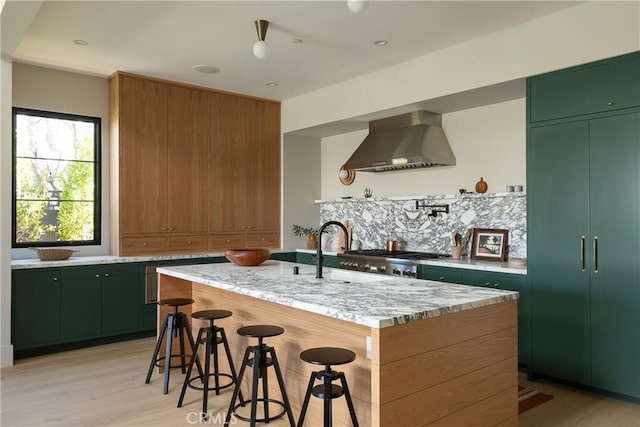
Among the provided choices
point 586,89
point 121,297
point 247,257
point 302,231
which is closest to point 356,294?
point 247,257

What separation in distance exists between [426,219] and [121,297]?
337 cm

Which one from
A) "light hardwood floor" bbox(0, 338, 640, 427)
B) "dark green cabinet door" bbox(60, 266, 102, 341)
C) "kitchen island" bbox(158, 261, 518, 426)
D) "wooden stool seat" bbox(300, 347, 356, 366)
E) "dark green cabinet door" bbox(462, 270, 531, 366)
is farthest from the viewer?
"dark green cabinet door" bbox(60, 266, 102, 341)

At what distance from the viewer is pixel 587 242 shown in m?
3.52

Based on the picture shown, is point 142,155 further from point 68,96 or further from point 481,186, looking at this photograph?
point 481,186

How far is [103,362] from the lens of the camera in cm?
433

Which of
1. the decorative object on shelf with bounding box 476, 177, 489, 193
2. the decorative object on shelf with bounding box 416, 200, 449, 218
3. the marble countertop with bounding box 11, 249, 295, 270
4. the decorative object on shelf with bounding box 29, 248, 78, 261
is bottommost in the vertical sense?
the marble countertop with bounding box 11, 249, 295, 270

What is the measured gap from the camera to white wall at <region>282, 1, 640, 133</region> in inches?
132

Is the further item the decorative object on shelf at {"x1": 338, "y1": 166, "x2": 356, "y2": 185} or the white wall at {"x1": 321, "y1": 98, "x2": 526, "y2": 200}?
the decorative object on shelf at {"x1": 338, "y1": 166, "x2": 356, "y2": 185}

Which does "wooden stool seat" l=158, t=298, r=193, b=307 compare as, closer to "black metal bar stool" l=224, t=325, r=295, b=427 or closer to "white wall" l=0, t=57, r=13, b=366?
"black metal bar stool" l=224, t=325, r=295, b=427

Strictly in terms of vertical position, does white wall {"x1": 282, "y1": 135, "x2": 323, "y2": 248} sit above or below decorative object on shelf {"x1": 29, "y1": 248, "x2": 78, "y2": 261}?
above

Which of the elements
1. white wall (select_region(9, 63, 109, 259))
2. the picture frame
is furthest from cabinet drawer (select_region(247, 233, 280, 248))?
the picture frame

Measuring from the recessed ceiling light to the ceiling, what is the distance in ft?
0.24

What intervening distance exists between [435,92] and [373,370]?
3.13 metres

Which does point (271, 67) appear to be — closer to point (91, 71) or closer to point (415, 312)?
point (91, 71)
